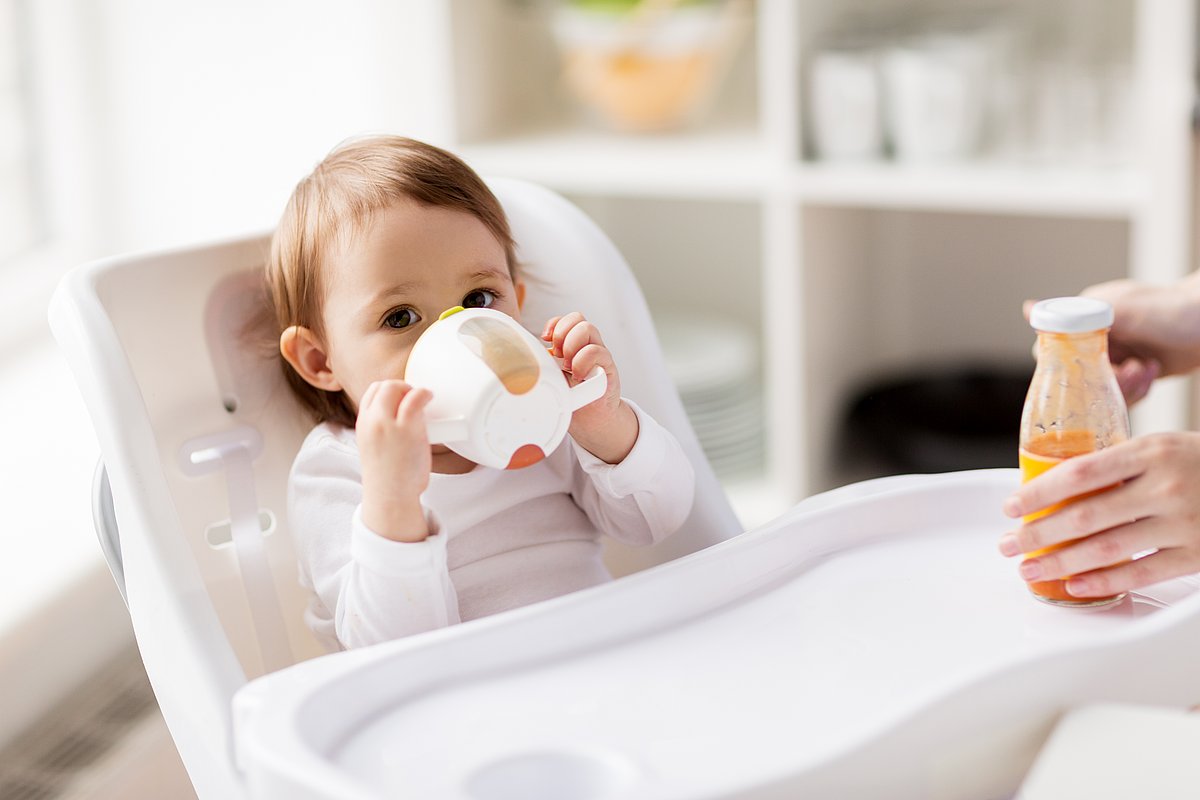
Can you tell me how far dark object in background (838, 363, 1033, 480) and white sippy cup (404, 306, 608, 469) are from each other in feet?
3.90

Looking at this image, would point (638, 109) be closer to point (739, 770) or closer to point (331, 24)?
point (331, 24)

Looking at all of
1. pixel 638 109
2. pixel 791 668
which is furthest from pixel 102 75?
pixel 791 668

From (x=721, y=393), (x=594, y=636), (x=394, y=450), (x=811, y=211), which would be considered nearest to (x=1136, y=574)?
(x=594, y=636)

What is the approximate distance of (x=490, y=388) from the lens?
2.30 ft

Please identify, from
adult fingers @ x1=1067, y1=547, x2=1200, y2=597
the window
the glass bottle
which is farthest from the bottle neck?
the window

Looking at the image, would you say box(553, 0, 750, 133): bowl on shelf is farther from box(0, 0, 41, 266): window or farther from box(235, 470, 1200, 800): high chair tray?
box(235, 470, 1200, 800): high chair tray

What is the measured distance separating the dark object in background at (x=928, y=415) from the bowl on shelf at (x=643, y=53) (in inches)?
19.3

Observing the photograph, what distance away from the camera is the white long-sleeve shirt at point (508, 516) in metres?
0.83

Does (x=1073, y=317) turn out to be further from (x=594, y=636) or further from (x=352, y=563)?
(x=352, y=563)

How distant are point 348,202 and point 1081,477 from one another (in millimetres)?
430

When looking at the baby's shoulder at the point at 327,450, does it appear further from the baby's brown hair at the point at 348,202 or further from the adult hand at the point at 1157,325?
the adult hand at the point at 1157,325

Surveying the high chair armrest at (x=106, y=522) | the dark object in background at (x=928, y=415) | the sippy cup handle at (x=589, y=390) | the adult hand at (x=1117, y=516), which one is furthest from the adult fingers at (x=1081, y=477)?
the dark object in background at (x=928, y=415)

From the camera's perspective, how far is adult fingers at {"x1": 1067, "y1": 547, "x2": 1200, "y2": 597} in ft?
2.27

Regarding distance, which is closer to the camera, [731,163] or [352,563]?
[352,563]
